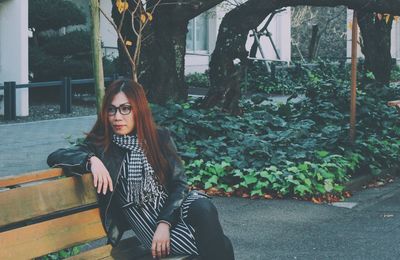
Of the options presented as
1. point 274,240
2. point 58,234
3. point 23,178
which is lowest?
point 274,240

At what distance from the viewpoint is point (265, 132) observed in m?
11.7

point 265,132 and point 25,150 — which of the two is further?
point 25,150

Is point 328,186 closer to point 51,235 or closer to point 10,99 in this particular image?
→ point 51,235

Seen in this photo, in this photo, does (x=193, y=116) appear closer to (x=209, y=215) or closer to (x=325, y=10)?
(x=209, y=215)

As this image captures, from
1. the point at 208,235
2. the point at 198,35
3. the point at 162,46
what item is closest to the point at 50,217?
the point at 208,235

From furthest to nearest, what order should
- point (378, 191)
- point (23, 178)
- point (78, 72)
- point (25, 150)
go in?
point (78, 72)
point (25, 150)
point (378, 191)
point (23, 178)

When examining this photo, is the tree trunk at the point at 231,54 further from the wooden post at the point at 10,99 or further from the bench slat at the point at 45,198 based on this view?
the bench slat at the point at 45,198

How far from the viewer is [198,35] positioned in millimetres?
31438

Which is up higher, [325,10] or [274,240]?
[325,10]

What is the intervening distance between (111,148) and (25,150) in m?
8.43

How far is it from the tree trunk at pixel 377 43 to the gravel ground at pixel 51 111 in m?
6.28

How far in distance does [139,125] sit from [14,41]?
15032mm

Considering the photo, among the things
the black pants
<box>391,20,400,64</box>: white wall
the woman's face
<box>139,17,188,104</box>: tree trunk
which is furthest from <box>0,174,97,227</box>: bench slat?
<box>391,20,400,64</box>: white wall

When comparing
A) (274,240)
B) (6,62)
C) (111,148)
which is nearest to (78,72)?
(6,62)
